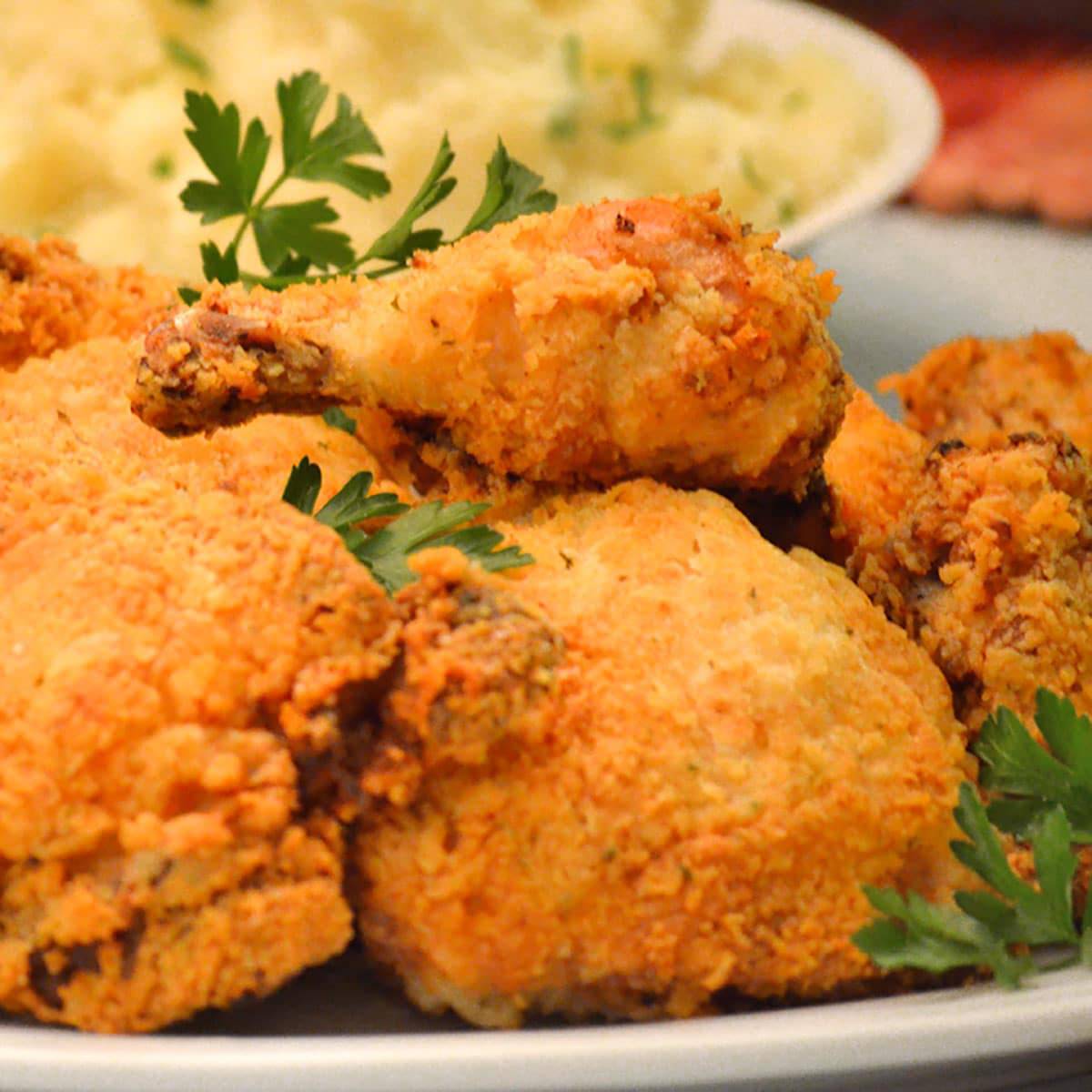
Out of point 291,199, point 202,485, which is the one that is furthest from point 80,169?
point 202,485

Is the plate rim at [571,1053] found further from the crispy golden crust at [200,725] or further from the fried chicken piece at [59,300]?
the fried chicken piece at [59,300]

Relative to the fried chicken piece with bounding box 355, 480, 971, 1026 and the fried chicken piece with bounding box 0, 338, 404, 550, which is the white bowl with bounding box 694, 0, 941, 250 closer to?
the fried chicken piece with bounding box 0, 338, 404, 550

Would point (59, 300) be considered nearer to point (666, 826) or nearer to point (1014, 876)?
point (666, 826)

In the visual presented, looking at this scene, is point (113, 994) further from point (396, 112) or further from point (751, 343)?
point (396, 112)

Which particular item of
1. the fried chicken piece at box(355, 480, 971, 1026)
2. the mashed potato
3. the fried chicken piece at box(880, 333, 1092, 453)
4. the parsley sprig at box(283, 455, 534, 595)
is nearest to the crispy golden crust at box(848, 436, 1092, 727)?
the fried chicken piece at box(355, 480, 971, 1026)

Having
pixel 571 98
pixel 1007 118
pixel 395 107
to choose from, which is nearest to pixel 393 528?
pixel 395 107
